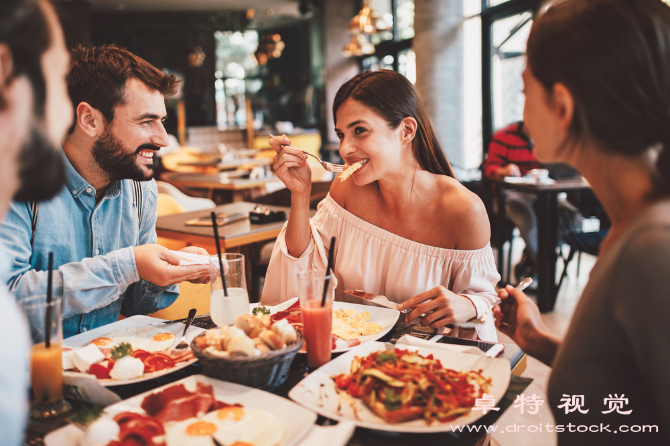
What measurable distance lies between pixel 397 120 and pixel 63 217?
127cm

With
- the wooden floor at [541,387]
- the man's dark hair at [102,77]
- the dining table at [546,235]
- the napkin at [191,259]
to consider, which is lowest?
the wooden floor at [541,387]

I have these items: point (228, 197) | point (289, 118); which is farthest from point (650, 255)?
point (289, 118)

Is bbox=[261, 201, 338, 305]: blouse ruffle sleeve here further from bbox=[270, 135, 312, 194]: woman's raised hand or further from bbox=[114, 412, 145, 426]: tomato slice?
bbox=[114, 412, 145, 426]: tomato slice

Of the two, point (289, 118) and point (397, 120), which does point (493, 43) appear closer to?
point (397, 120)

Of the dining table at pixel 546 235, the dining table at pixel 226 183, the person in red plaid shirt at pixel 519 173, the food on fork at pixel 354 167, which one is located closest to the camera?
the food on fork at pixel 354 167

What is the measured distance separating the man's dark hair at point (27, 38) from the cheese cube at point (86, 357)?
0.72m

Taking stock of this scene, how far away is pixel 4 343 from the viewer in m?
0.59

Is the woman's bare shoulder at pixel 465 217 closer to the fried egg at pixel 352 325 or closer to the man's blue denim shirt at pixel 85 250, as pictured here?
the fried egg at pixel 352 325

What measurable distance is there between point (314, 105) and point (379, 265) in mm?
11758

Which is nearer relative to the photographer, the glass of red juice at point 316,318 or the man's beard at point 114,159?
the glass of red juice at point 316,318

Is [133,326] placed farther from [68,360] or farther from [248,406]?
[248,406]

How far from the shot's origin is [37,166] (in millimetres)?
714

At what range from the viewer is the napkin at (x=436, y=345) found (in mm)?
1248

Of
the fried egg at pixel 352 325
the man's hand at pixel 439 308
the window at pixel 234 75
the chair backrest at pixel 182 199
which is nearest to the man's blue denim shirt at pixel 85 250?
the fried egg at pixel 352 325
